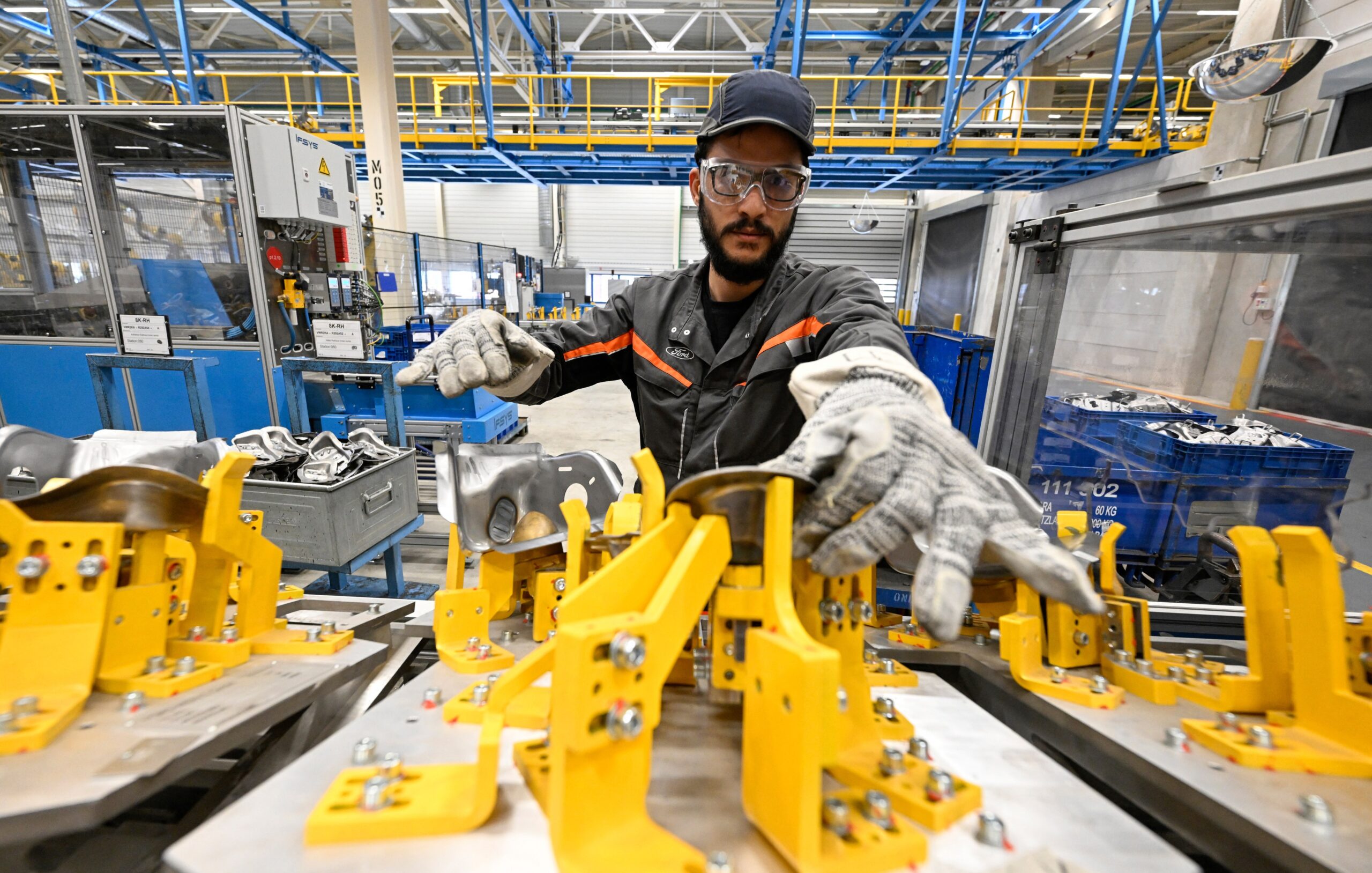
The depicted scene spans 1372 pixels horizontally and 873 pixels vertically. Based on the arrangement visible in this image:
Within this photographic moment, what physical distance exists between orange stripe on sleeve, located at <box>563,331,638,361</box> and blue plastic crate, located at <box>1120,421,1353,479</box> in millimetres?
3278

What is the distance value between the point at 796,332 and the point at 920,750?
1.08m

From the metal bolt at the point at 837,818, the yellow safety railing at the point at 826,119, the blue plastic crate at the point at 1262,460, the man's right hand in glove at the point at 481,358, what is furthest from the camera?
the yellow safety railing at the point at 826,119

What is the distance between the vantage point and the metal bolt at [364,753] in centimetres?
90

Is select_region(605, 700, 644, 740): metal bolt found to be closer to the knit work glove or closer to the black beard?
the knit work glove

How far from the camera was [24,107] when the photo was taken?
3590 millimetres

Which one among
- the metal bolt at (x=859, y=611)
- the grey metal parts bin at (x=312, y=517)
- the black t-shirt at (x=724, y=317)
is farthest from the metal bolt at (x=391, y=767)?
the grey metal parts bin at (x=312, y=517)

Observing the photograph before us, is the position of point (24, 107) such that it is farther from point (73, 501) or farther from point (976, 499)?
point (976, 499)

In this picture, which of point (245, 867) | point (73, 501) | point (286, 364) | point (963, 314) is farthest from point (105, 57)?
point (963, 314)

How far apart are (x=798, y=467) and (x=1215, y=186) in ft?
6.75

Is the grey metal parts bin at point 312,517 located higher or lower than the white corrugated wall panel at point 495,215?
lower

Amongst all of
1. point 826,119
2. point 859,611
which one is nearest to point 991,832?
point 859,611

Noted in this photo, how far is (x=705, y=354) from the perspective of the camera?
1778mm

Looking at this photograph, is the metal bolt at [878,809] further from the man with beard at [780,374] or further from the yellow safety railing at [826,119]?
the yellow safety railing at [826,119]

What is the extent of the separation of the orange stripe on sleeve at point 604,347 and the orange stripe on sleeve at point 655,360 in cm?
2
